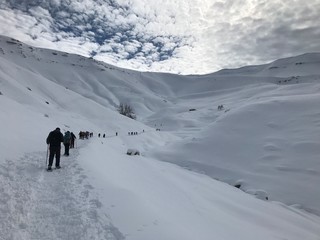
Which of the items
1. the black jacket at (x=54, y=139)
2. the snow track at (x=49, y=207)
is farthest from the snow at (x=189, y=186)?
the black jacket at (x=54, y=139)

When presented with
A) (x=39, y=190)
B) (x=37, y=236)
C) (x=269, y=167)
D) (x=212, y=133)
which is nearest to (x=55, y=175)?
(x=39, y=190)

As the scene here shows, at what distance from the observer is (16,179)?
10680 millimetres

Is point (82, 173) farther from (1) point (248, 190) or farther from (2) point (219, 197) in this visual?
(1) point (248, 190)

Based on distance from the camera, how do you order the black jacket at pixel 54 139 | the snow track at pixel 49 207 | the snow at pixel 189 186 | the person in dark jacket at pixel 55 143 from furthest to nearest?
1. the black jacket at pixel 54 139
2. the person in dark jacket at pixel 55 143
3. the snow at pixel 189 186
4. the snow track at pixel 49 207

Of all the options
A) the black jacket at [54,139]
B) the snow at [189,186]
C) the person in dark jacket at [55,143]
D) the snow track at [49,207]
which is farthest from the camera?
the black jacket at [54,139]

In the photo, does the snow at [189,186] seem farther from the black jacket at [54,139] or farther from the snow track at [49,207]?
the black jacket at [54,139]

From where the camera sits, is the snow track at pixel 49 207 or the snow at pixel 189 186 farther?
the snow at pixel 189 186

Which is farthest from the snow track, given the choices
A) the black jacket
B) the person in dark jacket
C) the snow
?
the black jacket

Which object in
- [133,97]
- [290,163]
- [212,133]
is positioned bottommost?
[290,163]

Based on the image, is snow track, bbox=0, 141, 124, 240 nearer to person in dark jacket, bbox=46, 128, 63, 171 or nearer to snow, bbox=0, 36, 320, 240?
snow, bbox=0, 36, 320, 240

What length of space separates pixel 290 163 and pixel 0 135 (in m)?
18.8

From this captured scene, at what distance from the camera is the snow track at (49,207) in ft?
21.4

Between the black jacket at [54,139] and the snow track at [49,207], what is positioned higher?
the black jacket at [54,139]

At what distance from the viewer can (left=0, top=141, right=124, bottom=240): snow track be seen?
6535 millimetres
